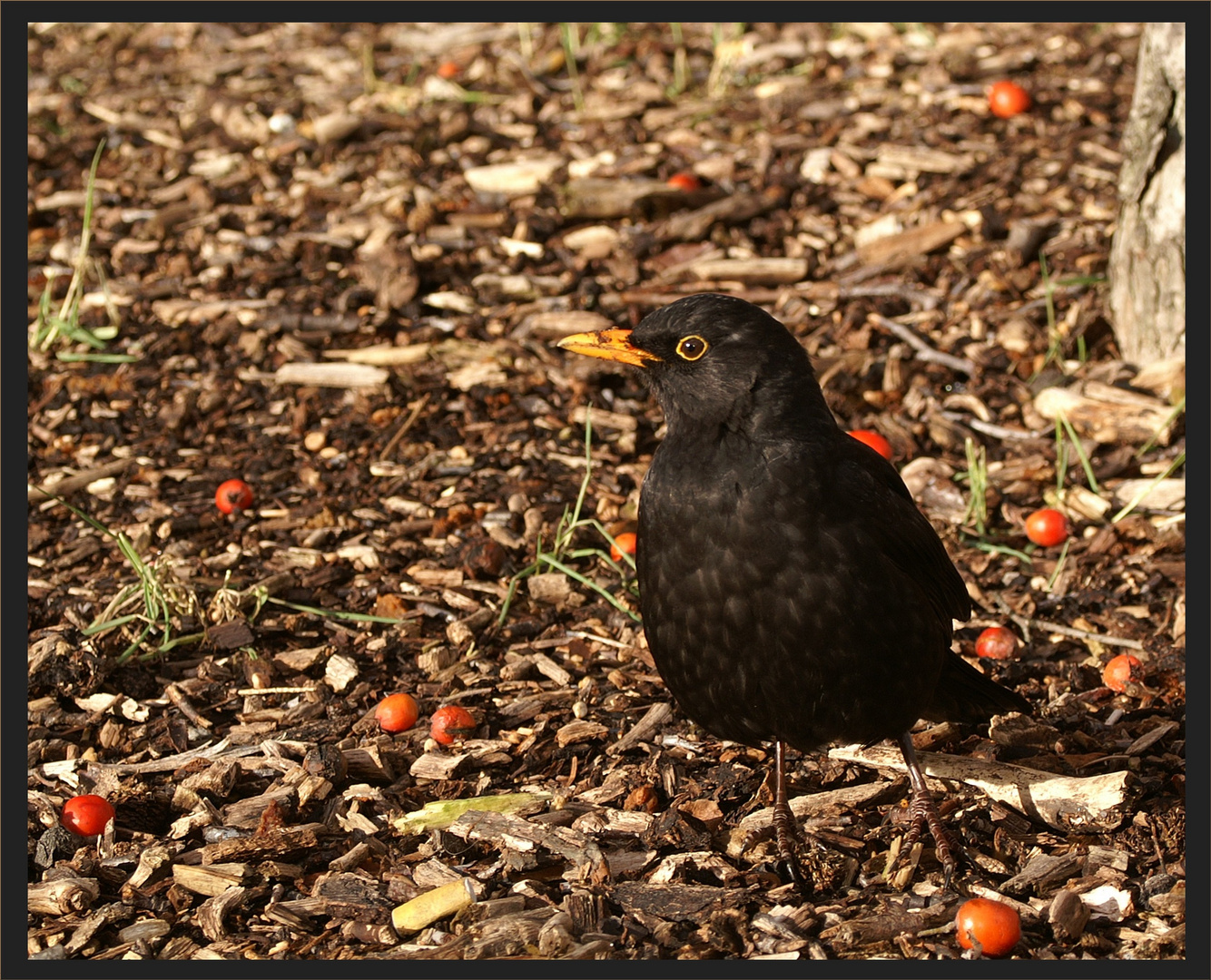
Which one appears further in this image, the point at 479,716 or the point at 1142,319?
the point at 1142,319

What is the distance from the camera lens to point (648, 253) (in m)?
6.97

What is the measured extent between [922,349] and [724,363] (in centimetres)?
290

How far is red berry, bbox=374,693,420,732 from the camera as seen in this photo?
4.29 metres

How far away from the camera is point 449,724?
4.21m

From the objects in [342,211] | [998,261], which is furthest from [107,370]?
[998,261]

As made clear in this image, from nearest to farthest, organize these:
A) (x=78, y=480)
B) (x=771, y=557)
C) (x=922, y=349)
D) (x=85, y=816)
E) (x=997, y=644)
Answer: (x=771, y=557) → (x=85, y=816) → (x=997, y=644) → (x=78, y=480) → (x=922, y=349)

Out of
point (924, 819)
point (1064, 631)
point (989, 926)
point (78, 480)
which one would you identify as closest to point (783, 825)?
point (924, 819)

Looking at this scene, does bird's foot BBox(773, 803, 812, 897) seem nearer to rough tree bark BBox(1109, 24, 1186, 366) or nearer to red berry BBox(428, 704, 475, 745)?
red berry BBox(428, 704, 475, 745)

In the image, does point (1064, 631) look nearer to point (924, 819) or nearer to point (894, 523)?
point (924, 819)

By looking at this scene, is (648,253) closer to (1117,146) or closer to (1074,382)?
(1074,382)

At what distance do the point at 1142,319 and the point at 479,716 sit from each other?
12.1ft

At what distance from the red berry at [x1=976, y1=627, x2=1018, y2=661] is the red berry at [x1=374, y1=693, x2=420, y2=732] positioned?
205 cm

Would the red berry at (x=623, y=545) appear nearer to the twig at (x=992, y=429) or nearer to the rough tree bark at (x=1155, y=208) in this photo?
the twig at (x=992, y=429)

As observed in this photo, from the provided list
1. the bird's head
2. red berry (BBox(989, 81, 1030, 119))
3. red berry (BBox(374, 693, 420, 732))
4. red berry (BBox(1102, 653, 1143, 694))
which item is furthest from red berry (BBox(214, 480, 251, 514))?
red berry (BBox(989, 81, 1030, 119))
